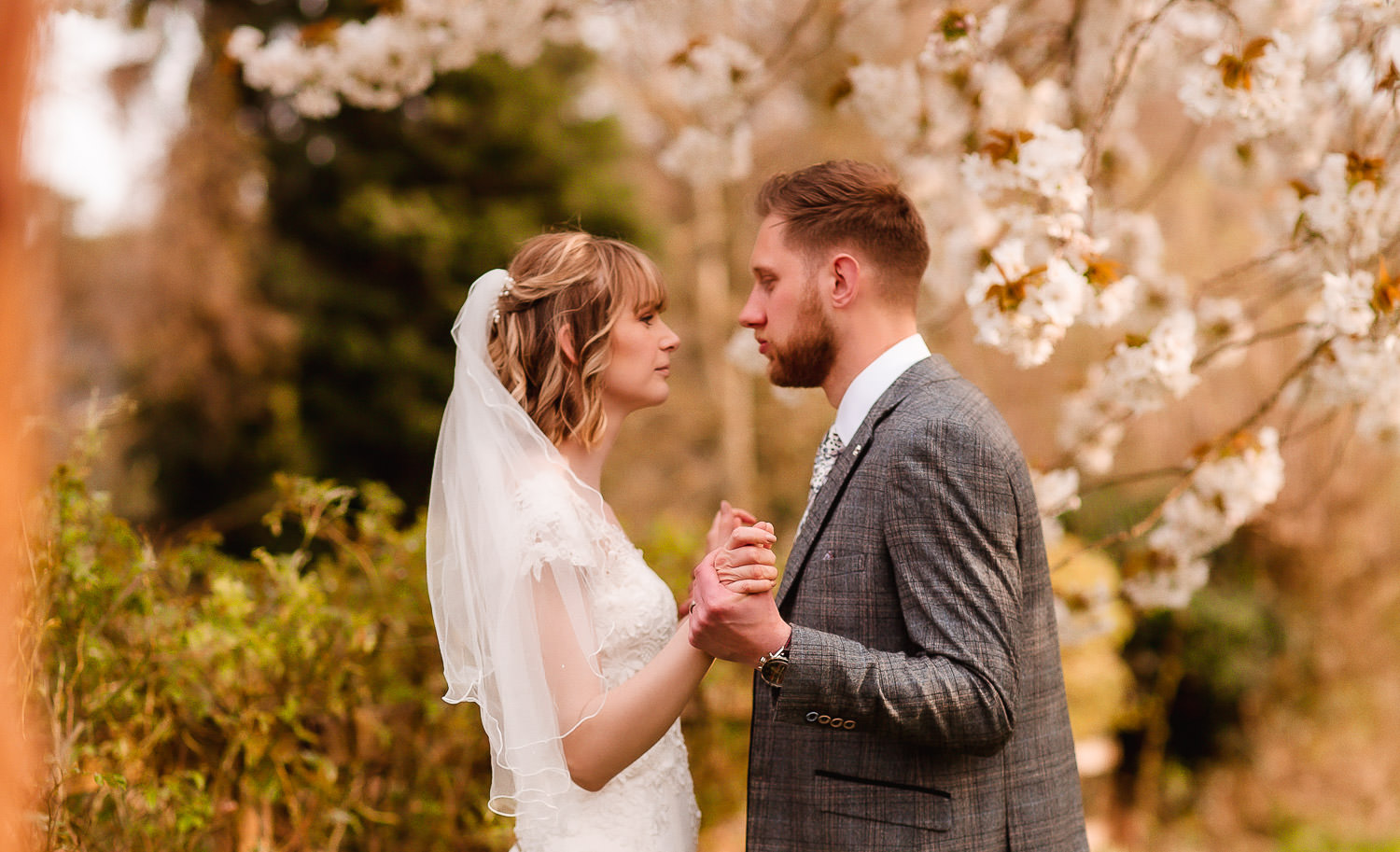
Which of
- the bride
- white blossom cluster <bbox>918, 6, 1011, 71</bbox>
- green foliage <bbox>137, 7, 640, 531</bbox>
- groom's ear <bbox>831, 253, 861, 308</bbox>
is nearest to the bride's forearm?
the bride

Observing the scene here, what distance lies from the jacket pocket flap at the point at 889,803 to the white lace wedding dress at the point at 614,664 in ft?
1.45

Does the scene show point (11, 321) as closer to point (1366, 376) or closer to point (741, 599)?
point (741, 599)

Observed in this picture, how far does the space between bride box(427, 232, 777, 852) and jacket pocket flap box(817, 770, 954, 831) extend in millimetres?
372

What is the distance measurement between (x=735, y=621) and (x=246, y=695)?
1.67 meters

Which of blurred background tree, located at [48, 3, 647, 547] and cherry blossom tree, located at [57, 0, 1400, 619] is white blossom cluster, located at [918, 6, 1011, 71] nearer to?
cherry blossom tree, located at [57, 0, 1400, 619]

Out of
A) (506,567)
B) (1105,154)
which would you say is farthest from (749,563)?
(1105,154)

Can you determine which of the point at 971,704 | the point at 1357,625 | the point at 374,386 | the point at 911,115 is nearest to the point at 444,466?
the point at 971,704

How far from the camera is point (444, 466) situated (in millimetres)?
2260

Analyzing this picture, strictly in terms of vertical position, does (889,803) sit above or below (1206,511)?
below

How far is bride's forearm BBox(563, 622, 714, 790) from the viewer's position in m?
1.91

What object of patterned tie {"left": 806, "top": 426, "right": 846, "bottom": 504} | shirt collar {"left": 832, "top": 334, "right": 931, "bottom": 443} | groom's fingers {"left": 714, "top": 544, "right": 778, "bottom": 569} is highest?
shirt collar {"left": 832, "top": 334, "right": 931, "bottom": 443}

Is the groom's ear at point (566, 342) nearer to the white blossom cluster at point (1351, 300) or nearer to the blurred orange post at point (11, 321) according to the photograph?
the blurred orange post at point (11, 321)

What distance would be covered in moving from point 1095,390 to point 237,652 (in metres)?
2.93

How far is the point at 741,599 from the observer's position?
1704 mm
